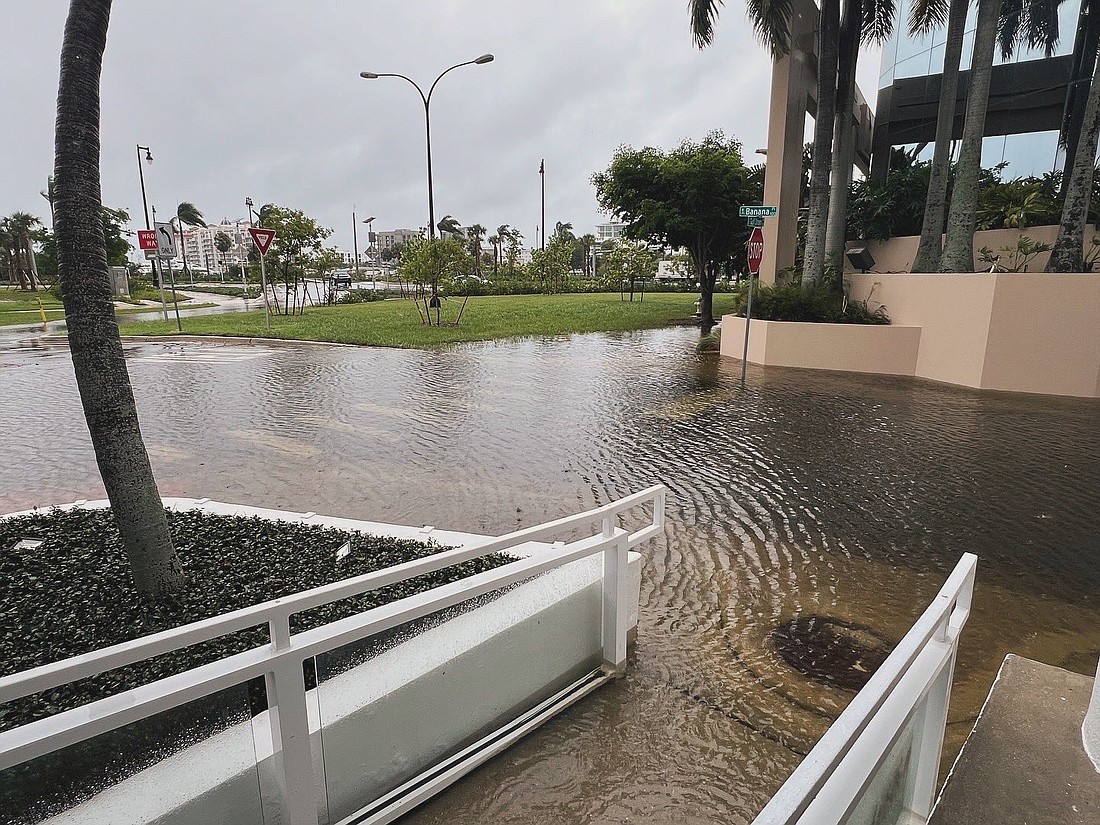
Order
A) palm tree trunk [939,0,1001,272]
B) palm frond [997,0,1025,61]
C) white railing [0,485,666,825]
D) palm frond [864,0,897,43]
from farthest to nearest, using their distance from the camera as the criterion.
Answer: palm frond [864,0,897,43] → palm frond [997,0,1025,61] → palm tree trunk [939,0,1001,272] → white railing [0,485,666,825]

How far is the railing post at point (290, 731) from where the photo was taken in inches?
80.2

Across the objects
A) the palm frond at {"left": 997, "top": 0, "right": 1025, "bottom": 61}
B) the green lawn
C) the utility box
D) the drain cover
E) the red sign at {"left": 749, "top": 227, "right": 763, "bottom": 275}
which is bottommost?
the drain cover

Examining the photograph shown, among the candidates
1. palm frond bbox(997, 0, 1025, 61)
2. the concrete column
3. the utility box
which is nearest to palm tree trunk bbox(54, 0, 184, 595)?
the concrete column

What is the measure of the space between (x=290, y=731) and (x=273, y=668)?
237mm

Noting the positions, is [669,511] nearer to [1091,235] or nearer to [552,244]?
[1091,235]

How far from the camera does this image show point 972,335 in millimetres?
11930

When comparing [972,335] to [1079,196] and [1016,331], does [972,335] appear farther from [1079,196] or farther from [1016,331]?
[1079,196]

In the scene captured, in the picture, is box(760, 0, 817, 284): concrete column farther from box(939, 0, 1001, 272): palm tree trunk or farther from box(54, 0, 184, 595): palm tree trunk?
box(54, 0, 184, 595): palm tree trunk

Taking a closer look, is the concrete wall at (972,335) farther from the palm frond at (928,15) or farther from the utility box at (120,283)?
the utility box at (120,283)

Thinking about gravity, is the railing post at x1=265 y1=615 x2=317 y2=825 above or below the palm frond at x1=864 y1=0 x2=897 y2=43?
below

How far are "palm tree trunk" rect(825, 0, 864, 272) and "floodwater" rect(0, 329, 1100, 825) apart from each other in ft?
14.0

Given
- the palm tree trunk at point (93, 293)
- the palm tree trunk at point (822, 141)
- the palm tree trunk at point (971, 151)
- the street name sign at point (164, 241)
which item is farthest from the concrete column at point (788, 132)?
the street name sign at point (164, 241)

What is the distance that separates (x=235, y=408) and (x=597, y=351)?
945cm

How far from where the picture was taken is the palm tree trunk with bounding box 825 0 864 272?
1543 cm
